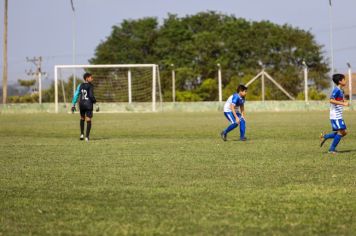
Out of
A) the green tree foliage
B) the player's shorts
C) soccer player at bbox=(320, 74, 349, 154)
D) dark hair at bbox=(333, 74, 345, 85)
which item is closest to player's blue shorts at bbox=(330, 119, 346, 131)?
soccer player at bbox=(320, 74, 349, 154)

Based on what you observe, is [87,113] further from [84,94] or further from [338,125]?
[338,125]

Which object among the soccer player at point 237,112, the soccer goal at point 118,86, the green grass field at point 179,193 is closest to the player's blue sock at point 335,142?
the green grass field at point 179,193

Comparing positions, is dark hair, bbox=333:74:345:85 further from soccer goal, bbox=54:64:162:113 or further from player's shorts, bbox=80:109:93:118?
soccer goal, bbox=54:64:162:113

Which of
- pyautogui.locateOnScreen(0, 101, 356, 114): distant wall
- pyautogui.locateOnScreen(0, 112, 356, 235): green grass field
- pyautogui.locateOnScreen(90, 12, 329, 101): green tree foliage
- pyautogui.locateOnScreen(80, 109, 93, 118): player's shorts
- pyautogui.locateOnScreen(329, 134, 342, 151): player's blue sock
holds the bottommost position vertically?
pyautogui.locateOnScreen(0, 112, 356, 235): green grass field

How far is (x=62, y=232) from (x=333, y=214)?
243cm

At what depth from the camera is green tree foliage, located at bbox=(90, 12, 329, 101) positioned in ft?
229

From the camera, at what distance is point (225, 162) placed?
39.8 feet

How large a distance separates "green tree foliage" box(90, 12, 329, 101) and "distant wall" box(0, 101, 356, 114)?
370 inches

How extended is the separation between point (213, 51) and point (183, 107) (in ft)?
74.7

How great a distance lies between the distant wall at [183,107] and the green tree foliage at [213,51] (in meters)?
9.41

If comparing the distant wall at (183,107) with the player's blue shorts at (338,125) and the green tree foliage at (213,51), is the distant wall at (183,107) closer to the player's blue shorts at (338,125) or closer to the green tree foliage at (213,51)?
the green tree foliage at (213,51)

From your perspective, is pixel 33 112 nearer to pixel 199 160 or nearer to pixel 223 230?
pixel 199 160

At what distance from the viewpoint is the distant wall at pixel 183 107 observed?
172ft

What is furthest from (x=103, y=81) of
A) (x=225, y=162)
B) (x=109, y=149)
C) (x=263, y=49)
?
(x=225, y=162)
